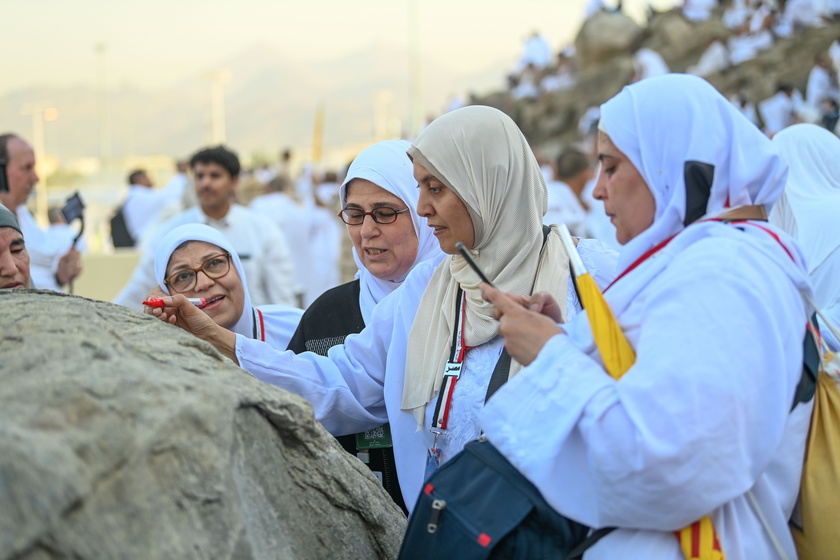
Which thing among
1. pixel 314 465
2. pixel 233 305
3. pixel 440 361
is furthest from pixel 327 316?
pixel 314 465

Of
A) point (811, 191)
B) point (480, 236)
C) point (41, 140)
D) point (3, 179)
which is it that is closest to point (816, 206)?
point (811, 191)

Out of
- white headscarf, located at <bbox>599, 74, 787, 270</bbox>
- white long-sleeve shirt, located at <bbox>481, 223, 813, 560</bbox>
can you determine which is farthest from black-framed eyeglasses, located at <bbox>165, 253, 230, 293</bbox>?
white headscarf, located at <bbox>599, 74, 787, 270</bbox>

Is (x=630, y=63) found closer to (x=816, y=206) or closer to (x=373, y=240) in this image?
(x=816, y=206)

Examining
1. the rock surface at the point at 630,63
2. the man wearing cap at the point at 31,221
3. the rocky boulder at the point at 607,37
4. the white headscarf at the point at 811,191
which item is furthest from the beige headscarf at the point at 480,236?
the rocky boulder at the point at 607,37

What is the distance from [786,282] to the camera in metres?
1.93

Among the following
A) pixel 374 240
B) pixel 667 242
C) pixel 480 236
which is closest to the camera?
pixel 667 242

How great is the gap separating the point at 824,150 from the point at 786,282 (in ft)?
7.40

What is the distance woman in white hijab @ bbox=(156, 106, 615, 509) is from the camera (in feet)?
8.97

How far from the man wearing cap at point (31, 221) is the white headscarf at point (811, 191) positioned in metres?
4.43

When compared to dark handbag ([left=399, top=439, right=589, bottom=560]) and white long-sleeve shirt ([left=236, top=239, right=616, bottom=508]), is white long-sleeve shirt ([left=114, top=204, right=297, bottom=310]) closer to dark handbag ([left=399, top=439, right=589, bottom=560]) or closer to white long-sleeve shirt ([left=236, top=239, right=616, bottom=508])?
white long-sleeve shirt ([left=236, top=239, right=616, bottom=508])

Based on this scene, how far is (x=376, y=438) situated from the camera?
319 cm

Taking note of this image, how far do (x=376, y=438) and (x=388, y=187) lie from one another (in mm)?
1047

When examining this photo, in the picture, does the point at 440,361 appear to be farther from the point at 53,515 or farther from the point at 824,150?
the point at 824,150

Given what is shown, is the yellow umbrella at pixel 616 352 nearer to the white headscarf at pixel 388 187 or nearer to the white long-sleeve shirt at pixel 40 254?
the white headscarf at pixel 388 187
